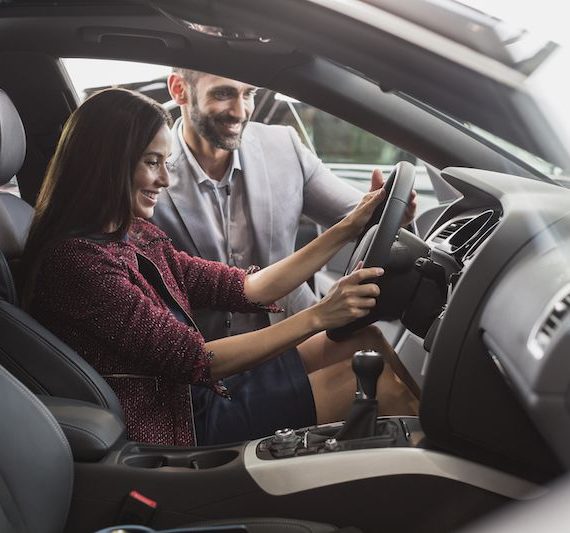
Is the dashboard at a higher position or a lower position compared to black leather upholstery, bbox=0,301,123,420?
higher

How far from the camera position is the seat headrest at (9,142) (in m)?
1.59

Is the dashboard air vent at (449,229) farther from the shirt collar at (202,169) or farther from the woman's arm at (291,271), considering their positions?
the shirt collar at (202,169)

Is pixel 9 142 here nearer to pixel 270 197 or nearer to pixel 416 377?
pixel 270 197

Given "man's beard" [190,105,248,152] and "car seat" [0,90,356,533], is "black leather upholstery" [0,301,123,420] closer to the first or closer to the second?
"car seat" [0,90,356,533]

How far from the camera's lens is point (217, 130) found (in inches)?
88.7

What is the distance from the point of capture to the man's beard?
7.38 feet

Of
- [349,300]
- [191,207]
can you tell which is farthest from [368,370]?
[191,207]

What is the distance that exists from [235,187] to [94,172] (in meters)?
0.64

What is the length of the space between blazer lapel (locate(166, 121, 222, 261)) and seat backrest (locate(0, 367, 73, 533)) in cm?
94

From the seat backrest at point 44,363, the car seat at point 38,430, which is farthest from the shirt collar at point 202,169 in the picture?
the seat backrest at point 44,363

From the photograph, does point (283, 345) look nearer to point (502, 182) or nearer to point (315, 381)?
point (315, 381)

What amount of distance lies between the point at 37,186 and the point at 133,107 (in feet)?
2.34

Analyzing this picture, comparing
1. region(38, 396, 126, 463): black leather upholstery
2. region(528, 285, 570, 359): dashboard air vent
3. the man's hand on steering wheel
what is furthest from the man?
region(528, 285, 570, 359): dashboard air vent

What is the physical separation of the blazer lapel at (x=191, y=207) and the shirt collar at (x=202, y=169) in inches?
0.5
